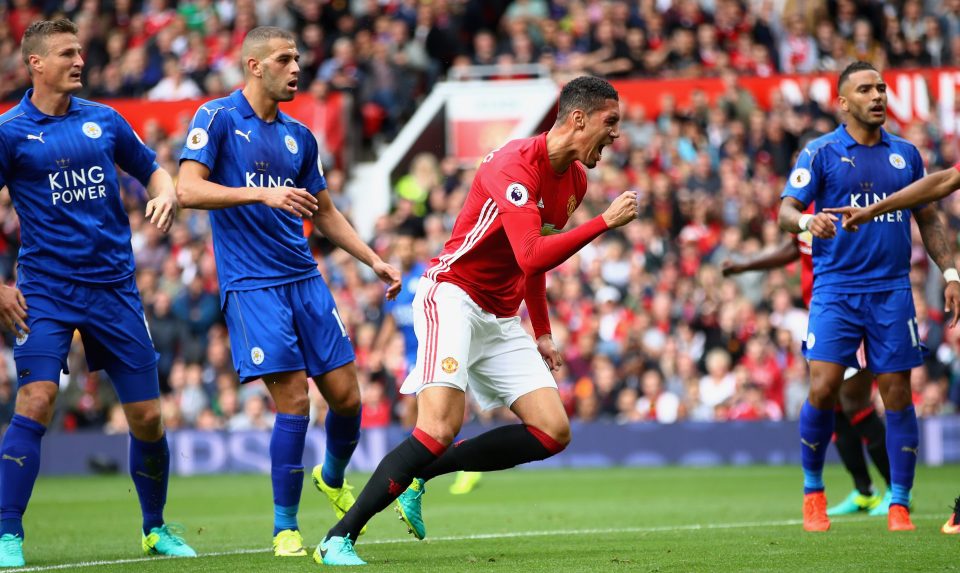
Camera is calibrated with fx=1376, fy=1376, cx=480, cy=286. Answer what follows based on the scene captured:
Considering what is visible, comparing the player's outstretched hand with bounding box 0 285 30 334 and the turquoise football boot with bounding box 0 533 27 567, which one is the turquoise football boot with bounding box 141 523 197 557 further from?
the player's outstretched hand with bounding box 0 285 30 334

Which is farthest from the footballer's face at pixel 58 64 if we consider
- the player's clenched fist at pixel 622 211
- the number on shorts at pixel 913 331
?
the number on shorts at pixel 913 331

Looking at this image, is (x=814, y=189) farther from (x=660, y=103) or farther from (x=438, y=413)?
(x=660, y=103)

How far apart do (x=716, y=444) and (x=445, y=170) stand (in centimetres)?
629

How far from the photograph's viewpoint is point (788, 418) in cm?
1681

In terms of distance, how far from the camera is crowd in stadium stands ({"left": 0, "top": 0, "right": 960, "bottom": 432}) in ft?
57.3

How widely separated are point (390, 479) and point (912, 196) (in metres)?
3.69

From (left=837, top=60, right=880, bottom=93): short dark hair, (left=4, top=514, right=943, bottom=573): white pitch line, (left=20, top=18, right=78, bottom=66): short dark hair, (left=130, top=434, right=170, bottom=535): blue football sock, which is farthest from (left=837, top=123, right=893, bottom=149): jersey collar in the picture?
(left=20, top=18, right=78, bottom=66): short dark hair

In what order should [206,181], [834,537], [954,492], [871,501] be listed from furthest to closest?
[954,492], [871,501], [834,537], [206,181]

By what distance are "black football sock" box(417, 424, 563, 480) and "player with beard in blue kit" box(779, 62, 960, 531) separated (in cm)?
234

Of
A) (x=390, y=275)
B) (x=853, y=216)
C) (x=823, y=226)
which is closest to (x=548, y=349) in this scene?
(x=390, y=275)

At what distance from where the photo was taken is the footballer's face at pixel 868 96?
8.74m

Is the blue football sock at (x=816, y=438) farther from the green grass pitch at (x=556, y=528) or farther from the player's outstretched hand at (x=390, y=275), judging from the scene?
the player's outstretched hand at (x=390, y=275)

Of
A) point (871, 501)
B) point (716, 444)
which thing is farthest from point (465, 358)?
point (716, 444)

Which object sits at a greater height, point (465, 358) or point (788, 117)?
point (788, 117)
